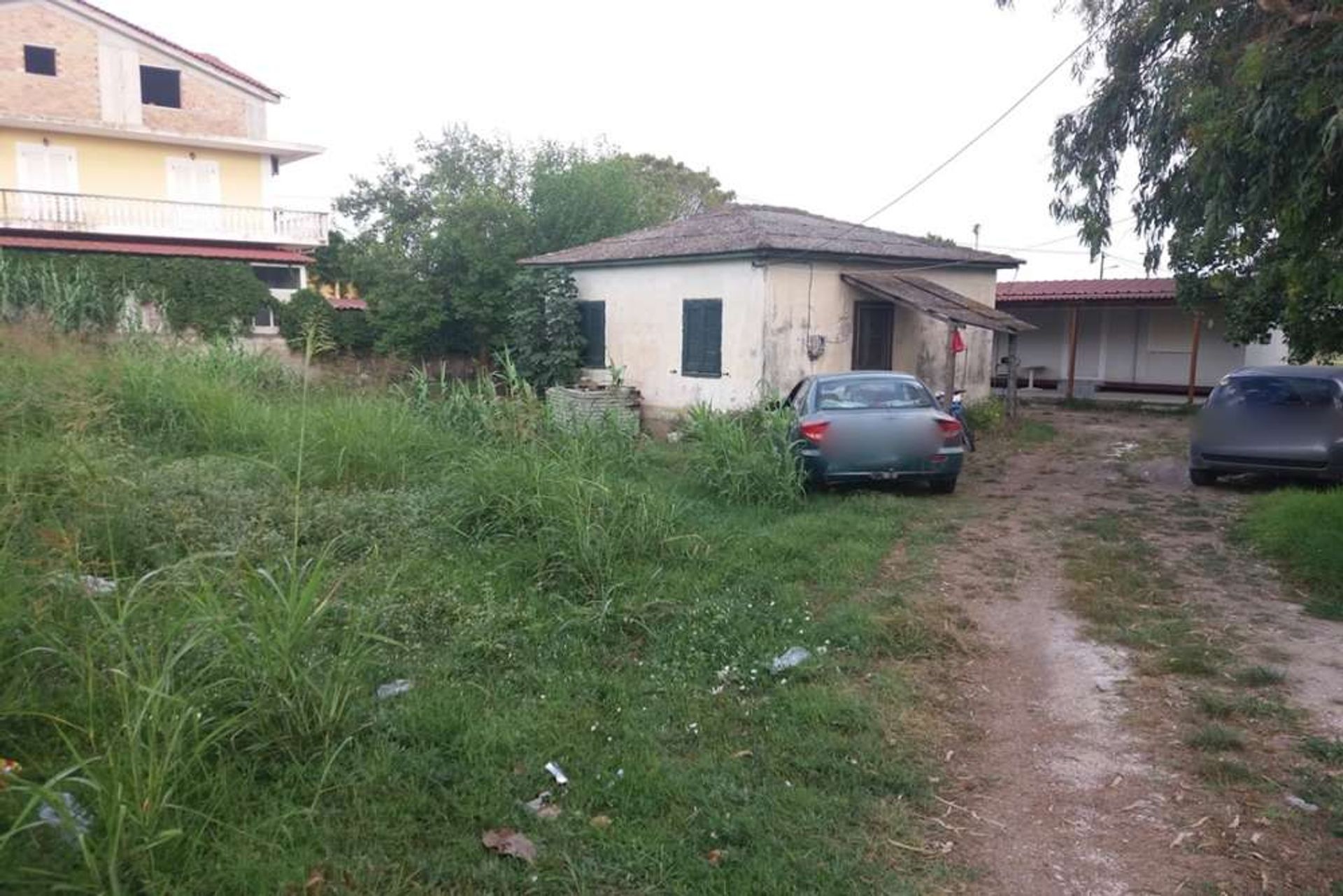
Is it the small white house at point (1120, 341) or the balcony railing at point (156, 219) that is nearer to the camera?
the small white house at point (1120, 341)

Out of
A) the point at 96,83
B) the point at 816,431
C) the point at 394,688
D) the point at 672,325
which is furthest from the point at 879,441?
the point at 96,83

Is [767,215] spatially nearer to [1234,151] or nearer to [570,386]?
[570,386]

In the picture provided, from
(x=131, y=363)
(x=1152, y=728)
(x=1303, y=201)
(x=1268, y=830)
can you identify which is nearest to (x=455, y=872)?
(x=1268, y=830)

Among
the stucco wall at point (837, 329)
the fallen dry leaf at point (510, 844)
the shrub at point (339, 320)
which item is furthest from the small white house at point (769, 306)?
the fallen dry leaf at point (510, 844)

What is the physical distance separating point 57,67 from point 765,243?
23863mm

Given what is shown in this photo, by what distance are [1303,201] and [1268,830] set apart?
5040mm

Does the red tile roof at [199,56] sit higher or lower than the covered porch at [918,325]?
higher

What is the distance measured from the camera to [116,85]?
89.6 ft

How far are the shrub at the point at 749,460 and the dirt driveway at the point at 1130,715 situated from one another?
178cm

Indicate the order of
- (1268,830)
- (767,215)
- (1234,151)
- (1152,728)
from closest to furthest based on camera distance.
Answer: (1268,830), (1152,728), (1234,151), (767,215)

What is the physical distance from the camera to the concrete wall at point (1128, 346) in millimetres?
21391

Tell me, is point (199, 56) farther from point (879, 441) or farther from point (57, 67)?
point (879, 441)

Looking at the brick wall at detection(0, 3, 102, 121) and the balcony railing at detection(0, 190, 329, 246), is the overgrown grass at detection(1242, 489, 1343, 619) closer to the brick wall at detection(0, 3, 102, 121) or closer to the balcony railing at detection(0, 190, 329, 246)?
the balcony railing at detection(0, 190, 329, 246)

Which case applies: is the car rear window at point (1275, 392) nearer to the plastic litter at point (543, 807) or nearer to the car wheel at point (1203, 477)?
the car wheel at point (1203, 477)
